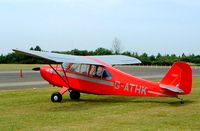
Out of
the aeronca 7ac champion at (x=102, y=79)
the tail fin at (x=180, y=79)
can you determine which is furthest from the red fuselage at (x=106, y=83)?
the tail fin at (x=180, y=79)

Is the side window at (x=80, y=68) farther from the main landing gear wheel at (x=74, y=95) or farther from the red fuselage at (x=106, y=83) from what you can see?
the main landing gear wheel at (x=74, y=95)

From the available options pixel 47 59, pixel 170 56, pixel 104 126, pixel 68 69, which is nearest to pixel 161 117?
pixel 104 126

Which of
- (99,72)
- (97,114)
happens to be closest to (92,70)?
(99,72)

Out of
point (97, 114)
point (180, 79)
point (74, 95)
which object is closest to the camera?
point (97, 114)

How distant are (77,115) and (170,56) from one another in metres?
86.6

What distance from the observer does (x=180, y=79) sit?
44.4 feet

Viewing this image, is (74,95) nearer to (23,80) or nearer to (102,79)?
(102,79)

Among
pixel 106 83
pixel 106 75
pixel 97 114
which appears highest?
pixel 106 75

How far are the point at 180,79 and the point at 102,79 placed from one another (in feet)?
10.4

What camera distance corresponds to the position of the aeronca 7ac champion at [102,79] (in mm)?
13592

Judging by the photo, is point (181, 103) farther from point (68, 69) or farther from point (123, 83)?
point (68, 69)

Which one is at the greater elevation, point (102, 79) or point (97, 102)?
point (102, 79)

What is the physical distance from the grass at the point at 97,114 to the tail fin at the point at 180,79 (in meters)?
0.57

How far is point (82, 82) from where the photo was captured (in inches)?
613
